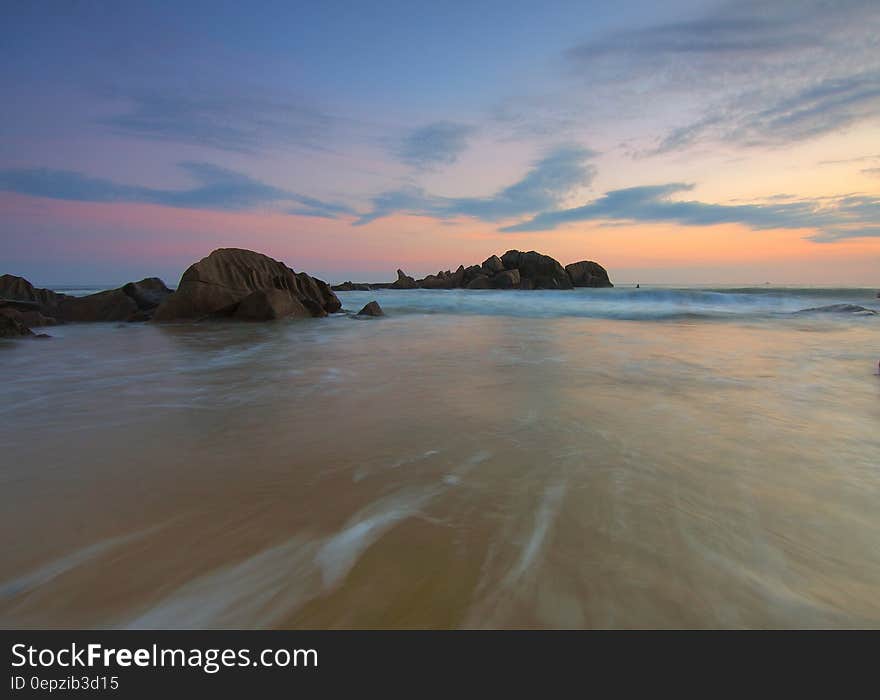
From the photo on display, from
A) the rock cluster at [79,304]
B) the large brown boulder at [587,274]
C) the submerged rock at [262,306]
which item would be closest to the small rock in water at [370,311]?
the submerged rock at [262,306]

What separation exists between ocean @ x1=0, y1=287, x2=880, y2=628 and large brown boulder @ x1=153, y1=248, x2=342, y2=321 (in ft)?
25.5

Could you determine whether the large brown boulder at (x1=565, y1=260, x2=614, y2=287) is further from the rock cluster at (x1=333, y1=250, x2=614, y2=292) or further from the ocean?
the ocean

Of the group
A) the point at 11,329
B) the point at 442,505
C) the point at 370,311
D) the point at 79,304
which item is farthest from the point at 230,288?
the point at 442,505

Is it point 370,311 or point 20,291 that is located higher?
point 20,291

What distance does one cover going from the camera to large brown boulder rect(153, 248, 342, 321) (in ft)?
36.9

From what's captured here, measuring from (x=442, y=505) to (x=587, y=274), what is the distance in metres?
51.5

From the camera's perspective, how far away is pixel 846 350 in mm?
6594

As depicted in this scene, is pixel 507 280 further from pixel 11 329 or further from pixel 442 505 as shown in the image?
pixel 442 505

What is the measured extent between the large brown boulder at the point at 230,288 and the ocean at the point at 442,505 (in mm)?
7786

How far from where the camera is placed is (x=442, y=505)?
1.70m
